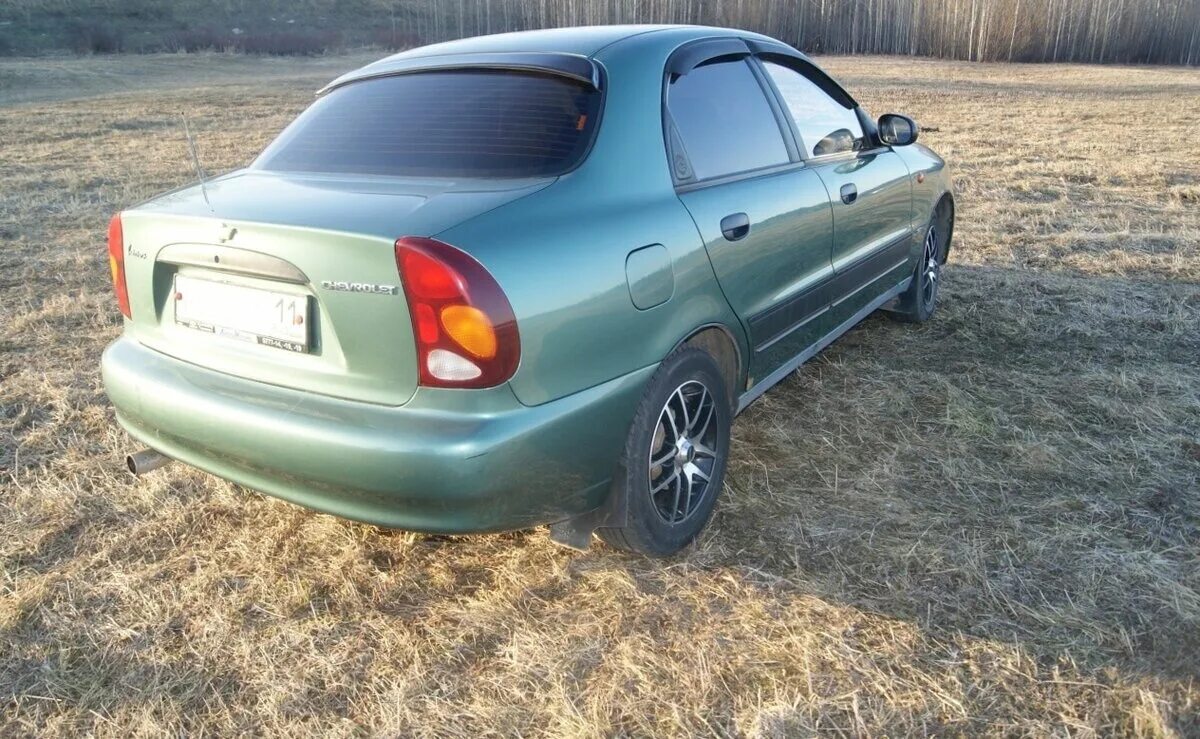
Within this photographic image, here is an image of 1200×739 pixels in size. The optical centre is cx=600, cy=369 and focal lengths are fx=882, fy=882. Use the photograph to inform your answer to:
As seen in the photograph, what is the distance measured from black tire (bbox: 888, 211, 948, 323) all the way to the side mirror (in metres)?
0.72

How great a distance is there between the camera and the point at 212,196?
2562 mm

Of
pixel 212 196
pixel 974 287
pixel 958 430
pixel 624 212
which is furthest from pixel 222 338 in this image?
pixel 974 287

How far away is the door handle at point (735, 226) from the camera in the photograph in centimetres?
278

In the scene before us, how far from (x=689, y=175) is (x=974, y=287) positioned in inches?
138

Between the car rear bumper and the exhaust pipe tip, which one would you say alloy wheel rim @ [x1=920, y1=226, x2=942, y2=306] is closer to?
the car rear bumper

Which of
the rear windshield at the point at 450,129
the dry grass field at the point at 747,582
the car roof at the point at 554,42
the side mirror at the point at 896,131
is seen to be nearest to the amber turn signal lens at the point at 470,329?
the rear windshield at the point at 450,129

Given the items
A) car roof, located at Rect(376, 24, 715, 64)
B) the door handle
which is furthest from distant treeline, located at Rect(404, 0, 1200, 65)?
the door handle

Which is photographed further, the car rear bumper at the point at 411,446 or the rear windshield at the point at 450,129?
the rear windshield at the point at 450,129

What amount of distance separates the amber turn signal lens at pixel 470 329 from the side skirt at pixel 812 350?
1270 mm

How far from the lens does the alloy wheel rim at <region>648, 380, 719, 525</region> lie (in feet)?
8.61

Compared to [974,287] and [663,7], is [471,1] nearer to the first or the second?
[663,7]

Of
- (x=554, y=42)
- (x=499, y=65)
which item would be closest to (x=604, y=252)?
(x=499, y=65)

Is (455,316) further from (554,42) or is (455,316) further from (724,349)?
(554,42)

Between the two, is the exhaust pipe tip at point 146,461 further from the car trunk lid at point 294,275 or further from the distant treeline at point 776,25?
the distant treeline at point 776,25
